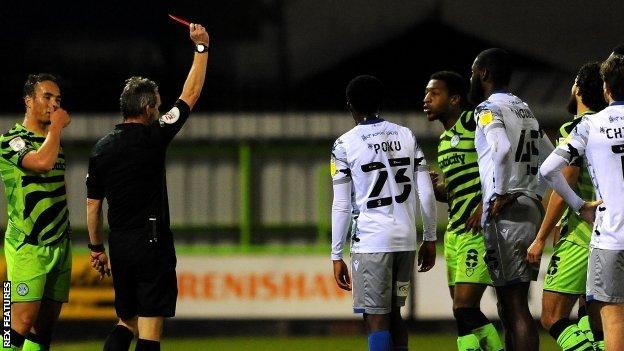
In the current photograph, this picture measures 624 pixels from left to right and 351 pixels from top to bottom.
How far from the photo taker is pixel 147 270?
7578mm

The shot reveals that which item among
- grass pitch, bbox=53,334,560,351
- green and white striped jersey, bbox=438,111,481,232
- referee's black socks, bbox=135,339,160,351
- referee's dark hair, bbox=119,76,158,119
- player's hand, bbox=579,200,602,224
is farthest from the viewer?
grass pitch, bbox=53,334,560,351

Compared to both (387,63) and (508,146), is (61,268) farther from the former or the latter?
(387,63)

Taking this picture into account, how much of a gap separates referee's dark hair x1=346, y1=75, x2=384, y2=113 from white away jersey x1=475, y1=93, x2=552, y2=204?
0.61 m

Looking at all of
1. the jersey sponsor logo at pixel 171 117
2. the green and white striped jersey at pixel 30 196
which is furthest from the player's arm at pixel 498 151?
the green and white striped jersey at pixel 30 196

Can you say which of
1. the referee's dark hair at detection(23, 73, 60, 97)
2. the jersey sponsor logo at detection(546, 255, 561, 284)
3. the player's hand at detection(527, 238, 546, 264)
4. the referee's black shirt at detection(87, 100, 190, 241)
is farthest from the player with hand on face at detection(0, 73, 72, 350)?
the jersey sponsor logo at detection(546, 255, 561, 284)

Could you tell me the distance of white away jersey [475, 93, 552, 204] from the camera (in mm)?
7984

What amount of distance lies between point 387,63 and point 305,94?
1.75 metres

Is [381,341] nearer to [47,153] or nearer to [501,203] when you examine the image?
[501,203]

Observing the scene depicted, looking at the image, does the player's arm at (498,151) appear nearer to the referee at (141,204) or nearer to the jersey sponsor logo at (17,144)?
the referee at (141,204)

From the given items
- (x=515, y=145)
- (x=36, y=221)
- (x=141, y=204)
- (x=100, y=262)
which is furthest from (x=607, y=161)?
(x=36, y=221)

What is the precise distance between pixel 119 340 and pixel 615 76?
3.12m

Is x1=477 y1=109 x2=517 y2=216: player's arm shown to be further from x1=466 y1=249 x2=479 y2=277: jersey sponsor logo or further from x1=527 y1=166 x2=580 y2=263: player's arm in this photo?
x1=466 y1=249 x2=479 y2=277: jersey sponsor logo

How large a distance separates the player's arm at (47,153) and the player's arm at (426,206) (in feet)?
6.87

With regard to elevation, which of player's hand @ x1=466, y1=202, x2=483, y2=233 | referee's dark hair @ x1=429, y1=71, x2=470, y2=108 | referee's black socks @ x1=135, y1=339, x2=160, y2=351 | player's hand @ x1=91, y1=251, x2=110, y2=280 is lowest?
referee's black socks @ x1=135, y1=339, x2=160, y2=351
